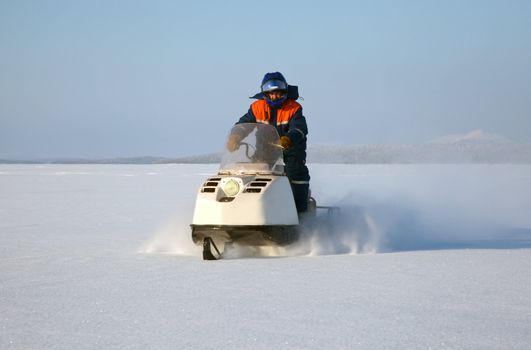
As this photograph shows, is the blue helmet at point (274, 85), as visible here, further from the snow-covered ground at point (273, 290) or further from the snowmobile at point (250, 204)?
the snow-covered ground at point (273, 290)

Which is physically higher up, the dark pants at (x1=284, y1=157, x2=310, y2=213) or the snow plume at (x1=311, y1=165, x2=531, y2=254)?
the dark pants at (x1=284, y1=157, x2=310, y2=213)

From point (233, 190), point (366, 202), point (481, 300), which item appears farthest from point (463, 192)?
point (481, 300)

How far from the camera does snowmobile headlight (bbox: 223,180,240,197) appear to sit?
7.54 m

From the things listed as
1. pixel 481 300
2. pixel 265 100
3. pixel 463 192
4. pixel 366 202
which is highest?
pixel 265 100

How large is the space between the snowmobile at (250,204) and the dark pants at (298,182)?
1.20ft

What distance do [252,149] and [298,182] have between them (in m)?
0.69

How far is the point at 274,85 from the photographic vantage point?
28.3 ft

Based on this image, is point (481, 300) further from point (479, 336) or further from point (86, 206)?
point (86, 206)

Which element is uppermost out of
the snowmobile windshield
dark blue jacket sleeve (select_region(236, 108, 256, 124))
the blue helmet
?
the blue helmet

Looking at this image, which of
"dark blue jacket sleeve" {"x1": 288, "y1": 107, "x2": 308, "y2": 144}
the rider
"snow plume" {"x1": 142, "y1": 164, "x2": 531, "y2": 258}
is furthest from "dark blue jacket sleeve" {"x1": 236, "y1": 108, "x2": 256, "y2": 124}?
"snow plume" {"x1": 142, "y1": 164, "x2": 531, "y2": 258}

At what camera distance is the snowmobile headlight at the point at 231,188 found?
7.54 metres

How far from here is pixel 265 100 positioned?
29.0 feet

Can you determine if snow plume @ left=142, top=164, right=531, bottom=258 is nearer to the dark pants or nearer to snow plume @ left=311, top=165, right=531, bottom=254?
snow plume @ left=311, top=165, right=531, bottom=254

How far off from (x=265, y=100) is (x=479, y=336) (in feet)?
16.5
